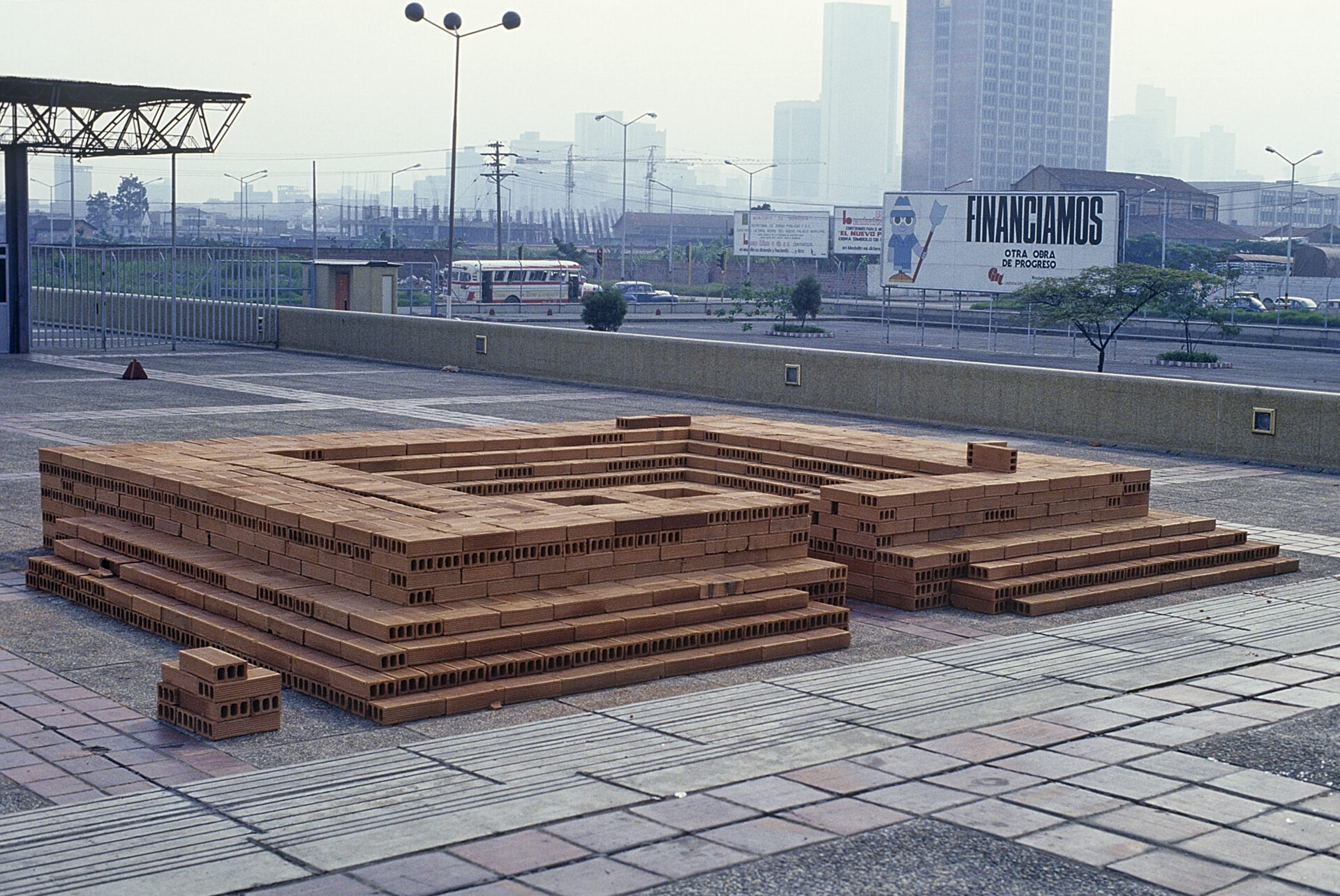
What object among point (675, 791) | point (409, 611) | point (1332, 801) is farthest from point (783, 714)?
point (1332, 801)

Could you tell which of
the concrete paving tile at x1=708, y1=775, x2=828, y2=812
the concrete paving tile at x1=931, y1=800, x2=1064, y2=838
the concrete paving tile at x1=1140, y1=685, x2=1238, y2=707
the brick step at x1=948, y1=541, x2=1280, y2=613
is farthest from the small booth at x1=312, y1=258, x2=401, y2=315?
the concrete paving tile at x1=931, y1=800, x2=1064, y2=838

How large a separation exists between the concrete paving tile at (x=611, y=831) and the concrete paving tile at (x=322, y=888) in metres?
0.90

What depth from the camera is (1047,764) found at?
739 cm

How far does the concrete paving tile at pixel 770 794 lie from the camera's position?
674 cm

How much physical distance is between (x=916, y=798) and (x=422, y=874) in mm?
2281

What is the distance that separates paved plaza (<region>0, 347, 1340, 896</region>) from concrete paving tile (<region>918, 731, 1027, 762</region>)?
0.11 ft

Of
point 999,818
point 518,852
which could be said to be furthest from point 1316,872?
point 518,852

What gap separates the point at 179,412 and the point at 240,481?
12865 mm

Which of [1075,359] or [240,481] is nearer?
[240,481]

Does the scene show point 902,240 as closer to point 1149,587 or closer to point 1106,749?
point 1149,587

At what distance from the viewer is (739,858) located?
6098mm

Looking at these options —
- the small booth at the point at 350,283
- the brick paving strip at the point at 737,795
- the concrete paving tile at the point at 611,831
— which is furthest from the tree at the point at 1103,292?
the concrete paving tile at the point at 611,831

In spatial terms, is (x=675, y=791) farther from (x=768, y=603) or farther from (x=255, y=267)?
(x=255, y=267)

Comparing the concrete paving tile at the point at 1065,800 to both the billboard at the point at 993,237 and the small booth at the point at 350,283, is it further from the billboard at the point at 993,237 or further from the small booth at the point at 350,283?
the billboard at the point at 993,237
